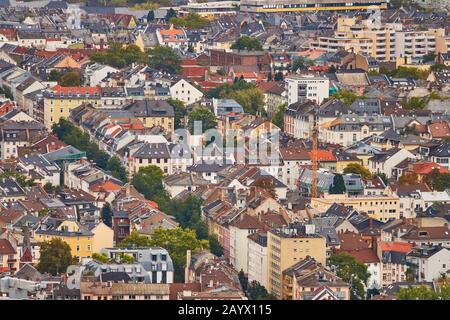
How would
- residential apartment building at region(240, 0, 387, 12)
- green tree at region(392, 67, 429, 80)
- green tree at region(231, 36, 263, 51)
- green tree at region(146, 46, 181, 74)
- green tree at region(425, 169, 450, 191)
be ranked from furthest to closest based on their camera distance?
residential apartment building at region(240, 0, 387, 12), green tree at region(231, 36, 263, 51), green tree at region(146, 46, 181, 74), green tree at region(392, 67, 429, 80), green tree at region(425, 169, 450, 191)

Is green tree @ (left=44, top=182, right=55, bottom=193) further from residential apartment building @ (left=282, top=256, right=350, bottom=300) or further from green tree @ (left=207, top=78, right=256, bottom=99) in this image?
green tree @ (left=207, top=78, right=256, bottom=99)

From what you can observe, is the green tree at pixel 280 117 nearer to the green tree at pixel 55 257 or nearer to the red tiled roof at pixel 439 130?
the red tiled roof at pixel 439 130

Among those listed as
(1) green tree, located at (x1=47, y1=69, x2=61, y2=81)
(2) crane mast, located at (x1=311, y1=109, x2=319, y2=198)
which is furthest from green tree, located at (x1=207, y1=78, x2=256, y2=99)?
(2) crane mast, located at (x1=311, y1=109, x2=319, y2=198)

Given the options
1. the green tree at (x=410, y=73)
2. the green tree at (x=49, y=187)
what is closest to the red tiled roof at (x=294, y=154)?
the green tree at (x=49, y=187)

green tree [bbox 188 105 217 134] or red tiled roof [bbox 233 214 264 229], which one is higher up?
red tiled roof [bbox 233 214 264 229]

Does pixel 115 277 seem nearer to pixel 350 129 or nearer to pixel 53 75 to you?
pixel 350 129

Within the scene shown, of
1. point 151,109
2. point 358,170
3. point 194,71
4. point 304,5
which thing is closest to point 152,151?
point 358,170
